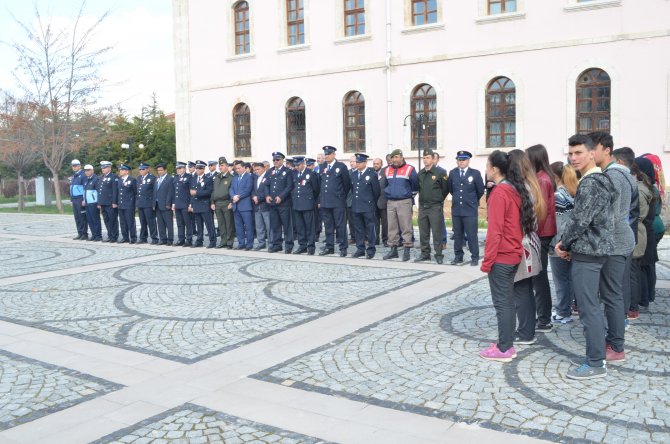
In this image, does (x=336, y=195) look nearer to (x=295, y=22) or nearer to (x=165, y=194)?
(x=165, y=194)

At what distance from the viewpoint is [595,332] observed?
16.7ft

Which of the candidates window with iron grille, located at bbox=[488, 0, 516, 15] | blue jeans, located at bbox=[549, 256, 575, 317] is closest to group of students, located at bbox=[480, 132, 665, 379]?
blue jeans, located at bbox=[549, 256, 575, 317]

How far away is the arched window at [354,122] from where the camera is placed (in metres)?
23.8

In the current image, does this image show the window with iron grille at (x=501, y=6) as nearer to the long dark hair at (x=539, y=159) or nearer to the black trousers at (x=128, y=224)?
the black trousers at (x=128, y=224)

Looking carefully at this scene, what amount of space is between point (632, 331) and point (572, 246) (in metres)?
1.86

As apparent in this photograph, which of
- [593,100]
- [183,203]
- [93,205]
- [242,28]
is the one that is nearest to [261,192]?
[183,203]

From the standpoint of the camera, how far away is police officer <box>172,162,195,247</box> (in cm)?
1441

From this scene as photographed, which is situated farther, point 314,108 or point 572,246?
point 314,108

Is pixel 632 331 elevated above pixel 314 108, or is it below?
below

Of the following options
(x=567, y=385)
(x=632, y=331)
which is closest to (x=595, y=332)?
(x=567, y=385)

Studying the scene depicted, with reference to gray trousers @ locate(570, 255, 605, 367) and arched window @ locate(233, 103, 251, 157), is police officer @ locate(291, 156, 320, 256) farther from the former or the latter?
arched window @ locate(233, 103, 251, 157)

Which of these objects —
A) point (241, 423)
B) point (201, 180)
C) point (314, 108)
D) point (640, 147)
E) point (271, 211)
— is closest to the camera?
point (241, 423)

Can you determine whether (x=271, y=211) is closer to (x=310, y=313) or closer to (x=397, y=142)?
(x=310, y=313)

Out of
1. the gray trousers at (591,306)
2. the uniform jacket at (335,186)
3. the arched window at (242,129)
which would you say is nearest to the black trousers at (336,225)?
the uniform jacket at (335,186)
